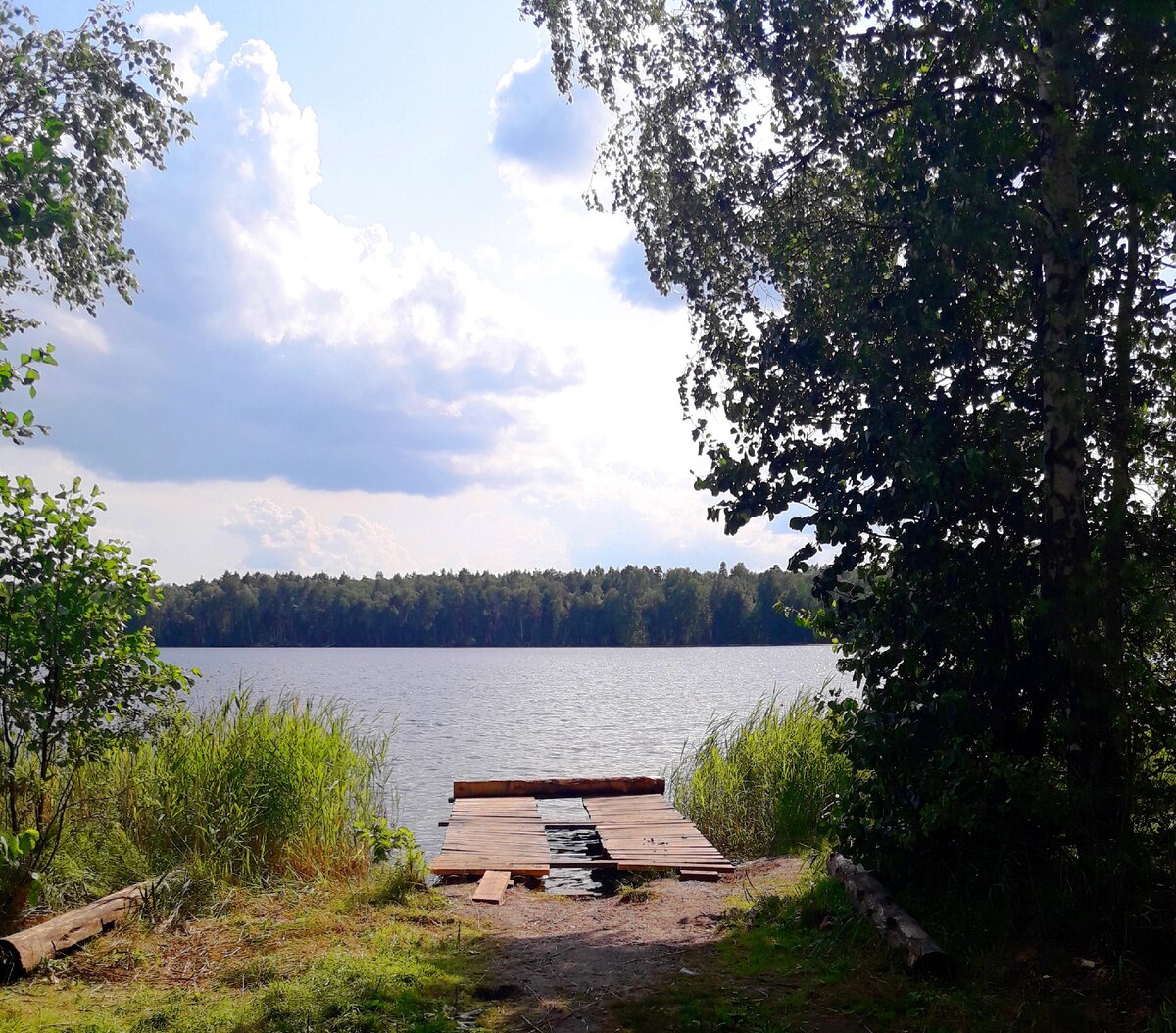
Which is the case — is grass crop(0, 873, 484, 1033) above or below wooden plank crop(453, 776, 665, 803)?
above

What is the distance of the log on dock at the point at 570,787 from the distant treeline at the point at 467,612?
273ft

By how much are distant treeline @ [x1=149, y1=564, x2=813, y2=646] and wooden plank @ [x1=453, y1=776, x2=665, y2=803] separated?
8321cm

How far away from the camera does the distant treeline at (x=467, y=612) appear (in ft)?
327

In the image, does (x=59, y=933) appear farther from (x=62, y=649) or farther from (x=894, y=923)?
(x=894, y=923)

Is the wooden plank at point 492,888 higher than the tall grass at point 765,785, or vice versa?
the tall grass at point 765,785

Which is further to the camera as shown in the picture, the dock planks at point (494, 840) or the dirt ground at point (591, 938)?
the dock planks at point (494, 840)

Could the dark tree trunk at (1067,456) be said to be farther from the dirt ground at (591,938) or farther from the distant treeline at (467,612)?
the distant treeline at (467,612)

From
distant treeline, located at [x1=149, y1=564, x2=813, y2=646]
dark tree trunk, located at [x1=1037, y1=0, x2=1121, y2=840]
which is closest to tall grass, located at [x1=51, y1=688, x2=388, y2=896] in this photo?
dark tree trunk, located at [x1=1037, y1=0, x2=1121, y2=840]

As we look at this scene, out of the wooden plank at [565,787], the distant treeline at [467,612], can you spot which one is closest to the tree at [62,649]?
the wooden plank at [565,787]

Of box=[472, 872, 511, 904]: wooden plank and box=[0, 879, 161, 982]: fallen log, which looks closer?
box=[0, 879, 161, 982]: fallen log

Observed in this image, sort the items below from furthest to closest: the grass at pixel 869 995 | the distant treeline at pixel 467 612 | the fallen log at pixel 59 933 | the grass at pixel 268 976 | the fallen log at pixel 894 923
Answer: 1. the distant treeline at pixel 467 612
2. the fallen log at pixel 59 933
3. the fallen log at pixel 894 923
4. the grass at pixel 268 976
5. the grass at pixel 869 995

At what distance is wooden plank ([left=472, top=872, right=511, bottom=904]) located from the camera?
890 centimetres

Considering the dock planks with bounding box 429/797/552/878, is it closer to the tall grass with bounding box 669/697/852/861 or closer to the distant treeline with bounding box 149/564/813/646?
the tall grass with bounding box 669/697/852/861

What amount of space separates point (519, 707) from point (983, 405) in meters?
32.1
